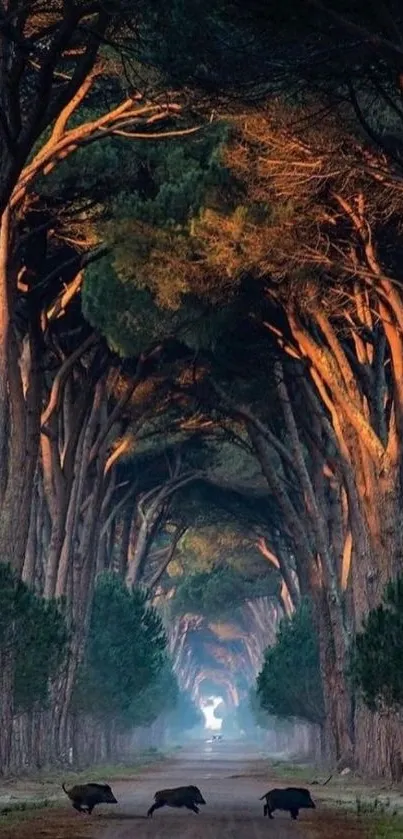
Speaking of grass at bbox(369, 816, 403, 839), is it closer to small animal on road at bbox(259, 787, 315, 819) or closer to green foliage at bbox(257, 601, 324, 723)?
small animal on road at bbox(259, 787, 315, 819)

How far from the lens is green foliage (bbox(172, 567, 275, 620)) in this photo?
55.7 metres

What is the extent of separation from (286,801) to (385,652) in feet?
15.2

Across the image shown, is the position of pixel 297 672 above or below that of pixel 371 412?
below

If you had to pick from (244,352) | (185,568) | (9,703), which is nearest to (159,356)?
(244,352)

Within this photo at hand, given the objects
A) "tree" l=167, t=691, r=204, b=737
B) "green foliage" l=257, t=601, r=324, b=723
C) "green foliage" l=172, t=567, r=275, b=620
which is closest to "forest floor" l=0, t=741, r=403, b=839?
"green foliage" l=257, t=601, r=324, b=723

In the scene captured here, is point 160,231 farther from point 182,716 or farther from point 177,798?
point 182,716

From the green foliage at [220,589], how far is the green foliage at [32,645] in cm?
2613

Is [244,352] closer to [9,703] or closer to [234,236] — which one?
[234,236]

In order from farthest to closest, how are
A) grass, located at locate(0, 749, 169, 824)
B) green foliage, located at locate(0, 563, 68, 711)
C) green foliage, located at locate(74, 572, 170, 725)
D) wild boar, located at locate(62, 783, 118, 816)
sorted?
1. green foliage, located at locate(74, 572, 170, 725)
2. green foliage, located at locate(0, 563, 68, 711)
3. grass, located at locate(0, 749, 169, 824)
4. wild boar, located at locate(62, 783, 118, 816)

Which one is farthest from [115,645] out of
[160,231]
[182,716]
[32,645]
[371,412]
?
[182,716]

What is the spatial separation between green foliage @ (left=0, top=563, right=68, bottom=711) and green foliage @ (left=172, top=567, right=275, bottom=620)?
26.1m

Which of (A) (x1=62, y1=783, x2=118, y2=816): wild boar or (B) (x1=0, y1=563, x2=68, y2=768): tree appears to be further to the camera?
(B) (x1=0, y1=563, x2=68, y2=768): tree

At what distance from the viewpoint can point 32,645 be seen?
26.9 metres

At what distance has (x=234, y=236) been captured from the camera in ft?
69.3
